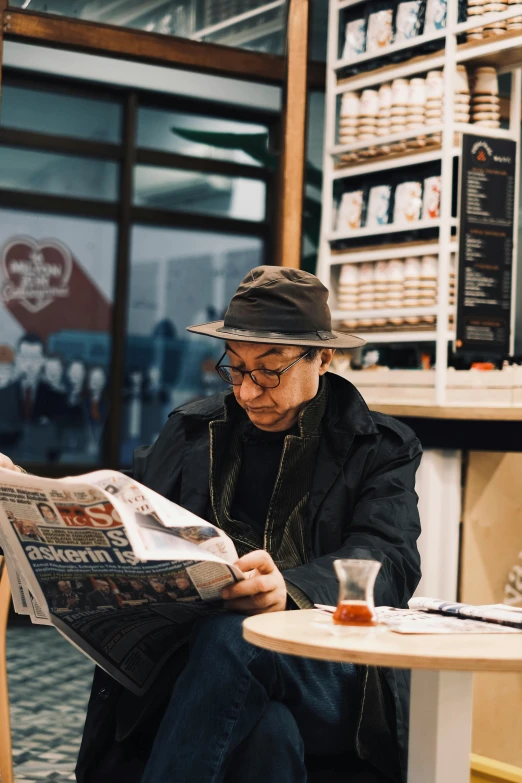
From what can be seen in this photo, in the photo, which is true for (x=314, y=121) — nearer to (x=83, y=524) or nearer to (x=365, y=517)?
(x=365, y=517)

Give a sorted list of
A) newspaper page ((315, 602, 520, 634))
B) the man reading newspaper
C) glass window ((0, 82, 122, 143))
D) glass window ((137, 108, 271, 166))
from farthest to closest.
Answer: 1. glass window ((137, 108, 271, 166))
2. glass window ((0, 82, 122, 143))
3. the man reading newspaper
4. newspaper page ((315, 602, 520, 634))

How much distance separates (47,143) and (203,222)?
45.4 inches

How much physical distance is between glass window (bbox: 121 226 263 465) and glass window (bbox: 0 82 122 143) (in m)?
0.65

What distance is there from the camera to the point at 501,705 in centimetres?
339

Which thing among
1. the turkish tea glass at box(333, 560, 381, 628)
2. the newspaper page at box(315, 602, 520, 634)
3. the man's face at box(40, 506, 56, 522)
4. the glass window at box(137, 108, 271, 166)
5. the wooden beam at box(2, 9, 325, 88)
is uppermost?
the wooden beam at box(2, 9, 325, 88)

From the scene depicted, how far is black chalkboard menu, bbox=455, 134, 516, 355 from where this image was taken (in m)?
4.12

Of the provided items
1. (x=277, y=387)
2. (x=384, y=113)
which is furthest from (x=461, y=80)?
(x=277, y=387)

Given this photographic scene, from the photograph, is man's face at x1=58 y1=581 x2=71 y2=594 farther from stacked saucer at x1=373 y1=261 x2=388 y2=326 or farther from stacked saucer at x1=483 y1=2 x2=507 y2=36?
stacked saucer at x1=483 y1=2 x2=507 y2=36

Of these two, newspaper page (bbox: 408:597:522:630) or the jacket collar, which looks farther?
the jacket collar

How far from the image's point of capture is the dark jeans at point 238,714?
169 centimetres

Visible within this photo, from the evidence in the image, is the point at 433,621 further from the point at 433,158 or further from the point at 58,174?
the point at 58,174

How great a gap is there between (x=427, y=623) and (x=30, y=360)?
5.53 meters

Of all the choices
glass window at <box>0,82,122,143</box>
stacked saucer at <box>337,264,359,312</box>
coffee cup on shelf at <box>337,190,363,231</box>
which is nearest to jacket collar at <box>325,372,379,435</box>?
stacked saucer at <box>337,264,359,312</box>

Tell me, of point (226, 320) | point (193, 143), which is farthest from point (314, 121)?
point (226, 320)
